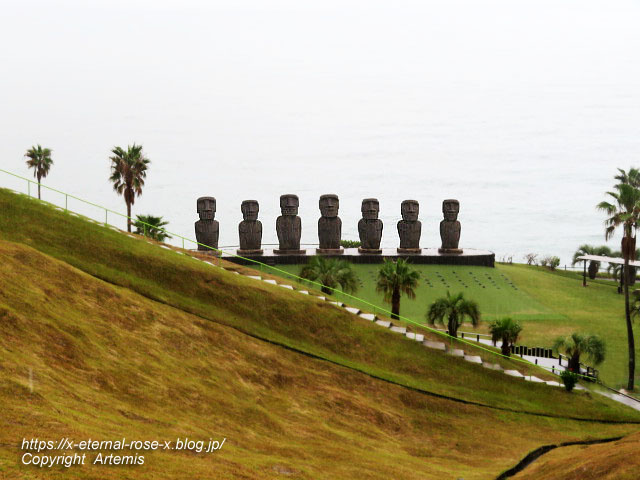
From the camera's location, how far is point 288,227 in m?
68.2

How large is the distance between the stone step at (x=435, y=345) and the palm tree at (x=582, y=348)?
24.5 ft

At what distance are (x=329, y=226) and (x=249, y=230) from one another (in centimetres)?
750

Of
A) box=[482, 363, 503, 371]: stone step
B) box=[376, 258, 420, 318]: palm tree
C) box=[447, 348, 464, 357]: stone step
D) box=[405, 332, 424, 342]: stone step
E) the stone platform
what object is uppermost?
the stone platform

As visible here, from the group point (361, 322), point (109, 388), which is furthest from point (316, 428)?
point (361, 322)

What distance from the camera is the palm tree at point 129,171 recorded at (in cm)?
7006

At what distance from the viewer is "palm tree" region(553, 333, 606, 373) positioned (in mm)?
42469

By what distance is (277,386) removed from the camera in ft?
101

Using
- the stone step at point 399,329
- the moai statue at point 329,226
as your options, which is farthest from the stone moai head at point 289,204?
the stone step at point 399,329

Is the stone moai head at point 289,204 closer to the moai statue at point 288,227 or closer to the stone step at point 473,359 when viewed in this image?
the moai statue at point 288,227

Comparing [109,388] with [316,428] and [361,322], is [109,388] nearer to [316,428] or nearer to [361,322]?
[316,428]

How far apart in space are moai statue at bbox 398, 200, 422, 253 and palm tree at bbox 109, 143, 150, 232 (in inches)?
987

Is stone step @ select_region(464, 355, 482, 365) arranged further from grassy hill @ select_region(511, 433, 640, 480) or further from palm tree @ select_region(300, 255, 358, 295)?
grassy hill @ select_region(511, 433, 640, 480)

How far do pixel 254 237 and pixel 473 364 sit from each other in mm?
33335

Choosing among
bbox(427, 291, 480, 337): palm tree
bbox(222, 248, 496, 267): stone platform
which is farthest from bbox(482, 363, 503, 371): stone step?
bbox(222, 248, 496, 267): stone platform
